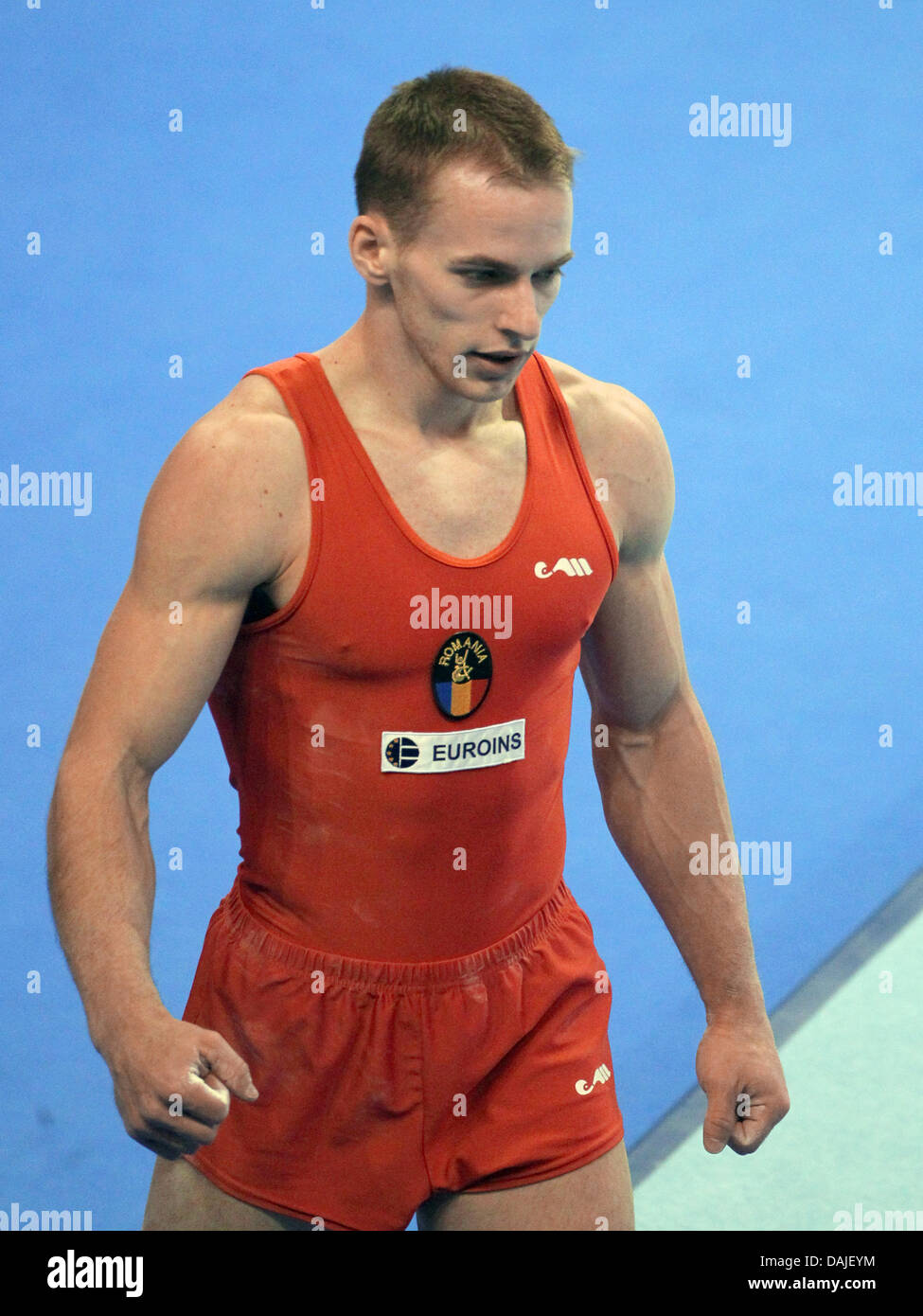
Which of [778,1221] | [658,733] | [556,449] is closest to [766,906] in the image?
[778,1221]

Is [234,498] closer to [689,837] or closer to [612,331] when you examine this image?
[689,837]

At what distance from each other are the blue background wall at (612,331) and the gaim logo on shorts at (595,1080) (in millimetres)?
1688

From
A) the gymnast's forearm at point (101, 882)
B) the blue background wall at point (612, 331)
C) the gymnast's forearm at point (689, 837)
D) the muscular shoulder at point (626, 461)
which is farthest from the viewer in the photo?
the blue background wall at point (612, 331)

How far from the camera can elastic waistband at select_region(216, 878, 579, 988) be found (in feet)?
7.24

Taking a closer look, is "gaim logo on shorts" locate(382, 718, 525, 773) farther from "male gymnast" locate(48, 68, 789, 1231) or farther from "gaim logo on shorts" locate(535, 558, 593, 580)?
"gaim logo on shorts" locate(535, 558, 593, 580)

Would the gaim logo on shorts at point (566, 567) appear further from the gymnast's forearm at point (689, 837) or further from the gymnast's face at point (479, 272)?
the gymnast's forearm at point (689, 837)

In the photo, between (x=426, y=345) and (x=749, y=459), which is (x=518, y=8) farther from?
(x=426, y=345)

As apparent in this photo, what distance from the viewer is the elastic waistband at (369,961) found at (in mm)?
2207

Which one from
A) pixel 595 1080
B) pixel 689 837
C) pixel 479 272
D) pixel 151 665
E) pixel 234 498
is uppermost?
pixel 479 272

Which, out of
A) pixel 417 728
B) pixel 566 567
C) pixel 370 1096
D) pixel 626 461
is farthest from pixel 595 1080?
pixel 626 461

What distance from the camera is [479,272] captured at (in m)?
2.01

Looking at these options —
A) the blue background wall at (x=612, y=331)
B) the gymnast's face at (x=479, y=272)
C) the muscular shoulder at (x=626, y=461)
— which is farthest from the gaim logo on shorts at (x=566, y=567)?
the blue background wall at (x=612, y=331)

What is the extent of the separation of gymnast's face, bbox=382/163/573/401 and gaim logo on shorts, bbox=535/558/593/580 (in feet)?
0.75

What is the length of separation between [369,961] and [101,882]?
16.5 inches
